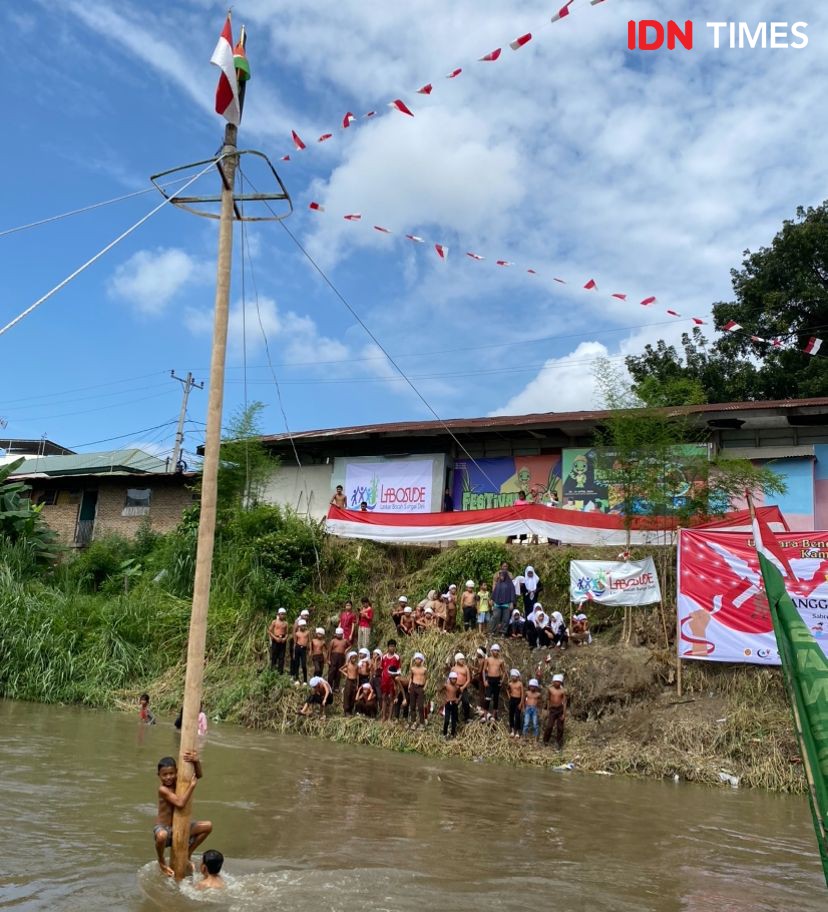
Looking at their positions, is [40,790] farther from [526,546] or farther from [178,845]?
[526,546]

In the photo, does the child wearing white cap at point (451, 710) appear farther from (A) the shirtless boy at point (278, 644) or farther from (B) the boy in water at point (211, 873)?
(B) the boy in water at point (211, 873)

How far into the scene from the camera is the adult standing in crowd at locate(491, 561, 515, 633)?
18656 millimetres

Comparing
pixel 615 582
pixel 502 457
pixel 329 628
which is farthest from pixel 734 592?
pixel 502 457

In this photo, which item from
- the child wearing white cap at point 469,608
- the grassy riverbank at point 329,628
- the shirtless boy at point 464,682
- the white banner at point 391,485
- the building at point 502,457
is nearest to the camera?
the grassy riverbank at point 329,628

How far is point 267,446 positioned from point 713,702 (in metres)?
16.8

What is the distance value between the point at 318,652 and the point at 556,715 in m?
5.47

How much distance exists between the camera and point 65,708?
1922 cm

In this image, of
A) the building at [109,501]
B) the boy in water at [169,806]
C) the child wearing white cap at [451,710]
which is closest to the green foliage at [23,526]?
the building at [109,501]

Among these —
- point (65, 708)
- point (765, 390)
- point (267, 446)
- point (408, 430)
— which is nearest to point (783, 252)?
point (765, 390)

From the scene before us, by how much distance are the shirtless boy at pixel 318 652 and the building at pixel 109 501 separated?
14.3 metres

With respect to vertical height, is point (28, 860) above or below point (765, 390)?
below

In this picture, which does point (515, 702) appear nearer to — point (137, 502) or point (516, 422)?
point (516, 422)

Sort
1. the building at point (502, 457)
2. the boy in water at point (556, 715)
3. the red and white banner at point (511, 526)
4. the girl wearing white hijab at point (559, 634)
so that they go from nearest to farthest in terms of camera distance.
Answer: the boy in water at point (556, 715), the girl wearing white hijab at point (559, 634), the red and white banner at point (511, 526), the building at point (502, 457)

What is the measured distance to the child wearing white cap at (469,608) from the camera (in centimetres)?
1896
